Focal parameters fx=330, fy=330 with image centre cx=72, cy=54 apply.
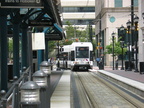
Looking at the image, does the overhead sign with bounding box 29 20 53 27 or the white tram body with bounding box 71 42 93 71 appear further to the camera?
the white tram body with bounding box 71 42 93 71

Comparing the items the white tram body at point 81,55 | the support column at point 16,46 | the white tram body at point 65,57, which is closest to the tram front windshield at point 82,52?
the white tram body at point 81,55

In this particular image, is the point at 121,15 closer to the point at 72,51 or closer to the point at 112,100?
the point at 72,51

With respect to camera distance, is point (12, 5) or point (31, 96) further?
point (12, 5)

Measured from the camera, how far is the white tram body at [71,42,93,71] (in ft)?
136

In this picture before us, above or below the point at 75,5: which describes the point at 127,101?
below

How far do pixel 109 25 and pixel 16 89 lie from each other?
2213 inches

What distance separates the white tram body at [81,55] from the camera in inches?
1628

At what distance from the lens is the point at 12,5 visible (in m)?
9.62

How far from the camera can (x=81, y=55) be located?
41.4 metres

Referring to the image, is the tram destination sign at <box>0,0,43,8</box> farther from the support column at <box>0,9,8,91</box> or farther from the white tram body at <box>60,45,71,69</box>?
the white tram body at <box>60,45,71,69</box>

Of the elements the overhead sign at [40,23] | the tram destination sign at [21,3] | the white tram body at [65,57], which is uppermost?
the overhead sign at [40,23]

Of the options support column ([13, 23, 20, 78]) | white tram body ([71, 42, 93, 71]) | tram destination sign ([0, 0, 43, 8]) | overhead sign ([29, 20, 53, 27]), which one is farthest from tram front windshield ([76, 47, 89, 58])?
tram destination sign ([0, 0, 43, 8])

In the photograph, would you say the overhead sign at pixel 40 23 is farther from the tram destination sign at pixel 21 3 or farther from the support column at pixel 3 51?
the tram destination sign at pixel 21 3

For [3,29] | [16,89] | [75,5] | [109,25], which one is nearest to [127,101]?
[3,29]
